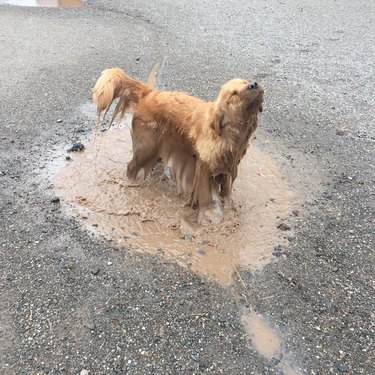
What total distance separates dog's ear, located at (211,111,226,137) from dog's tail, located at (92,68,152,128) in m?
1.29

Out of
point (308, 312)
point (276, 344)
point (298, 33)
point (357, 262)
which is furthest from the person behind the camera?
point (298, 33)

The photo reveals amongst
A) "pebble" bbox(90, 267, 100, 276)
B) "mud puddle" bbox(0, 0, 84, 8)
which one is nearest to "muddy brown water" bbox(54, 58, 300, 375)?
"pebble" bbox(90, 267, 100, 276)

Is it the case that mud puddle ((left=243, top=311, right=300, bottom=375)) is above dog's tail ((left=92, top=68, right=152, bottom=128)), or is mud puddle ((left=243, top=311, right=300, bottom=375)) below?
below

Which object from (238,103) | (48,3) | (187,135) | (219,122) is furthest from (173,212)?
(48,3)

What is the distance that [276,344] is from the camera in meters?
3.91

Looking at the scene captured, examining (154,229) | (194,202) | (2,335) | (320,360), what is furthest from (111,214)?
(320,360)

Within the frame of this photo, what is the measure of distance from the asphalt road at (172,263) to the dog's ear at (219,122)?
4.96 ft

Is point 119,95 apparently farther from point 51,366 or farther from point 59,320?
point 51,366

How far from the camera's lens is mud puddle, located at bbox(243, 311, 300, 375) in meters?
3.74

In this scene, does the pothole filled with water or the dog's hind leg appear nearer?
the pothole filled with water

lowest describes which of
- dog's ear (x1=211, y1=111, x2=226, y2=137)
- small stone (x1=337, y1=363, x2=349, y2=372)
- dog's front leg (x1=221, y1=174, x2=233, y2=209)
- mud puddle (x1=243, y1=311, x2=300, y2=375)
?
mud puddle (x1=243, y1=311, x2=300, y2=375)

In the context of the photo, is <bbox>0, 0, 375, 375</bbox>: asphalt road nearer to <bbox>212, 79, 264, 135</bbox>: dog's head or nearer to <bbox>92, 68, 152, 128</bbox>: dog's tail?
<bbox>92, 68, 152, 128</bbox>: dog's tail

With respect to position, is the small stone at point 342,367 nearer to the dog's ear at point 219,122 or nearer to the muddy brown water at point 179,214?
the muddy brown water at point 179,214

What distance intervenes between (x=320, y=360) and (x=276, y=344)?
0.39 m
